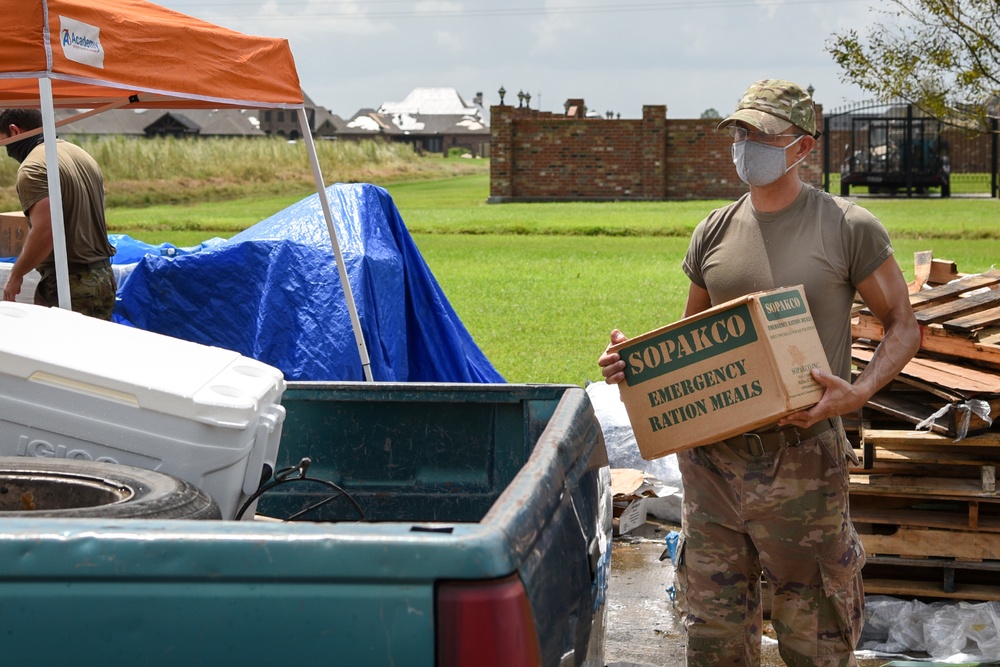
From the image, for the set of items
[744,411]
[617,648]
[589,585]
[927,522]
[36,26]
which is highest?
[36,26]

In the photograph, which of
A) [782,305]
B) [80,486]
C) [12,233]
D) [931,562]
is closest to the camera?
[80,486]

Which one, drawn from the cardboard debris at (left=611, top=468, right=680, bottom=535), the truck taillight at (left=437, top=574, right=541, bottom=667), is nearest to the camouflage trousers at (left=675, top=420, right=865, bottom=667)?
the truck taillight at (left=437, top=574, right=541, bottom=667)

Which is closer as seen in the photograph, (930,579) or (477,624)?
(477,624)

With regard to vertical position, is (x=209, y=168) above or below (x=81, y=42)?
above

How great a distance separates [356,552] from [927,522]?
3.55 metres

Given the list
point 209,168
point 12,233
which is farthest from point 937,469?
point 209,168

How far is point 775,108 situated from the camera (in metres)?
3.43

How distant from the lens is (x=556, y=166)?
39.5m

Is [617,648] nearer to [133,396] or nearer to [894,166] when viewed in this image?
[133,396]

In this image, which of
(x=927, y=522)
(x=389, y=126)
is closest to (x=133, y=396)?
(x=927, y=522)

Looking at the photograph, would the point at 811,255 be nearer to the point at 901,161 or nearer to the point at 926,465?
the point at 926,465

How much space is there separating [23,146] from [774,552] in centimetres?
533

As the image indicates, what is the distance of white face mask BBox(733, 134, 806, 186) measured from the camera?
Answer: 11.1 feet

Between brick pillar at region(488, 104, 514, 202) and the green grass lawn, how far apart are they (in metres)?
1.25
